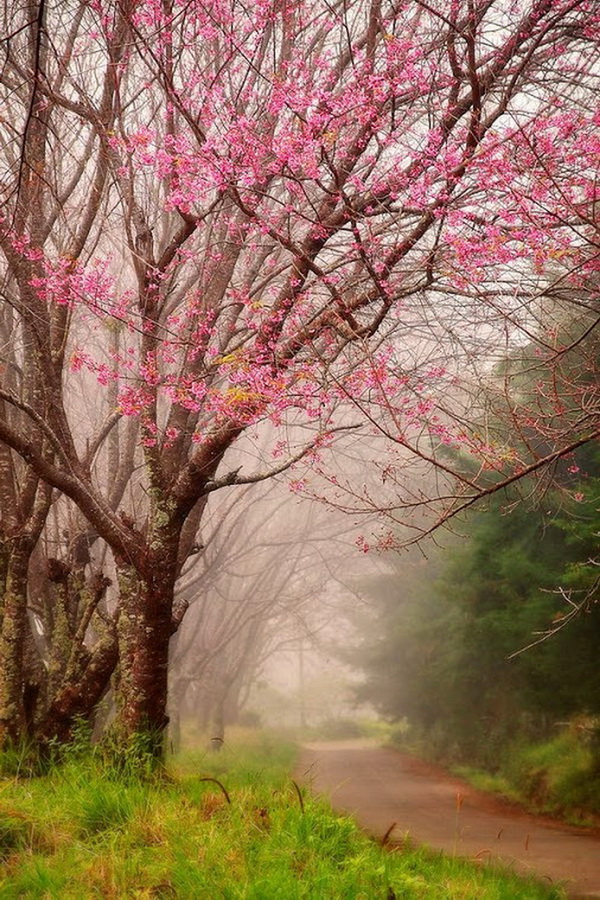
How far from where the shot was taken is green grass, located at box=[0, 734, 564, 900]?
4273mm

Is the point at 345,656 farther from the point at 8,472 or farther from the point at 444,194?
the point at 444,194

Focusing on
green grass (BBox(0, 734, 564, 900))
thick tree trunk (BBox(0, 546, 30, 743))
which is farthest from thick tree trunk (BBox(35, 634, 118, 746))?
green grass (BBox(0, 734, 564, 900))

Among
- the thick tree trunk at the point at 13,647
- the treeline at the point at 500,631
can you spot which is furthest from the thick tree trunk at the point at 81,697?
the treeline at the point at 500,631

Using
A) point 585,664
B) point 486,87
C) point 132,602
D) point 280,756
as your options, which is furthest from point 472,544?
point 486,87

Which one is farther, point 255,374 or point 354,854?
point 255,374

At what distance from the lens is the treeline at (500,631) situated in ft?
36.3

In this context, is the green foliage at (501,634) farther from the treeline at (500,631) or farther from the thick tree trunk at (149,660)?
the thick tree trunk at (149,660)

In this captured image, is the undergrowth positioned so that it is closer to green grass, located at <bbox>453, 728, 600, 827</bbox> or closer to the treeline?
green grass, located at <bbox>453, 728, 600, 827</bbox>

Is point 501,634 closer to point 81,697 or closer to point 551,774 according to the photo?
point 551,774

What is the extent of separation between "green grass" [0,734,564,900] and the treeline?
3.40m

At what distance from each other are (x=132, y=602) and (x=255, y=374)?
235 centimetres

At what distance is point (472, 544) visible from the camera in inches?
535

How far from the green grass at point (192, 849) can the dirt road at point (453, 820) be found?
1.94ft

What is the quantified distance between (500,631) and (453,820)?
313 centimetres
